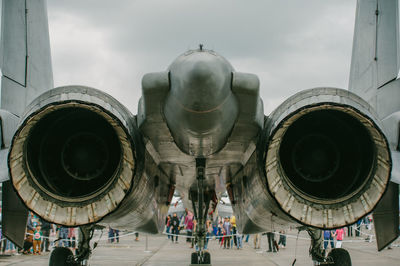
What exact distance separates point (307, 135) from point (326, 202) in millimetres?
809

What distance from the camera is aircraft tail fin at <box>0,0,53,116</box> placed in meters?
3.89

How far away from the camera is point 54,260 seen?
15.1 feet

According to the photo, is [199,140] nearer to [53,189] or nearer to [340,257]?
[53,189]

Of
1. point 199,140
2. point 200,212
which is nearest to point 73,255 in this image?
point 200,212

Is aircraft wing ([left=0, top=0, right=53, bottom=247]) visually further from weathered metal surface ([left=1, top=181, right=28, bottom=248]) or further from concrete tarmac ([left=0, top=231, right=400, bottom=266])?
concrete tarmac ([left=0, top=231, right=400, bottom=266])

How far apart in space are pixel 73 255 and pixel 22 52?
243 cm

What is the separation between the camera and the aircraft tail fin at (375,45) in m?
3.88

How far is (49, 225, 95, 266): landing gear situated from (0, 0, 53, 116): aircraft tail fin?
160 centimetres

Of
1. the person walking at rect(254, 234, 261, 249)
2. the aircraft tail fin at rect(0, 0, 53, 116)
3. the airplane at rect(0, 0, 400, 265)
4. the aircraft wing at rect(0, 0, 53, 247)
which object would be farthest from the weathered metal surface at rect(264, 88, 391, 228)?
the person walking at rect(254, 234, 261, 249)

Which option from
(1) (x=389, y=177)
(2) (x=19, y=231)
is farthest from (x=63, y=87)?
(1) (x=389, y=177)

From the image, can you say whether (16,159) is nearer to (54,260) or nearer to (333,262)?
(54,260)

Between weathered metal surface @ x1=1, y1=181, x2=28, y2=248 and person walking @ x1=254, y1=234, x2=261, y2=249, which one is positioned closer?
weathered metal surface @ x1=1, y1=181, x2=28, y2=248

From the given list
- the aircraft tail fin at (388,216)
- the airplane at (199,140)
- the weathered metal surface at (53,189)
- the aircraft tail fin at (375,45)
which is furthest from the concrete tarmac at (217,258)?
the weathered metal surface at (53,189)

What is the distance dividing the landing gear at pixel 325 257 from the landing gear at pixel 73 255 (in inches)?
108
